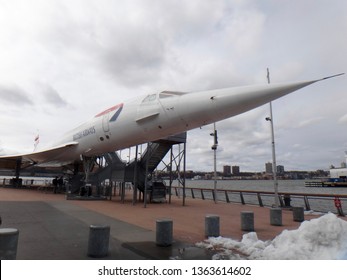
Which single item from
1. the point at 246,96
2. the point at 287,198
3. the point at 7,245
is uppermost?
the point at 246,96

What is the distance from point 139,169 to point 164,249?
11.6 metres

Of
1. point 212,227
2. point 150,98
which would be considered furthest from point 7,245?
point 150,98

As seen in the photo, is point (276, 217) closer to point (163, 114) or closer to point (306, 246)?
point (306, 246)

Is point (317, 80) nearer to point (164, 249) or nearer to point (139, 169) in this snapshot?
point (164, 249)

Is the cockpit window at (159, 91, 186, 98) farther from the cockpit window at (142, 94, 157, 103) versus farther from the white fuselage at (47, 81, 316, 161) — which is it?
the cockpit window at (142, 94, 157, 103)

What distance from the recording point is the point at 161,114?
33.8 feet

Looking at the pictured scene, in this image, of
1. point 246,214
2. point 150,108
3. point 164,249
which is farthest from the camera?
point 150,108

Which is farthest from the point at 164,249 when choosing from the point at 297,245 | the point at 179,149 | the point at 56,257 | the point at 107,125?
the point at 179,149

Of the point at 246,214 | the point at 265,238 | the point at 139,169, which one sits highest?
the point at 139,169

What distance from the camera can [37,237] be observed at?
6395 millimetres

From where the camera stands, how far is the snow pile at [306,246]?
476 cm

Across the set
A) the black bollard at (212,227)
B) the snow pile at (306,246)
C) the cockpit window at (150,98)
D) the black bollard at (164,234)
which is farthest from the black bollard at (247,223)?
the cockpit window at (150,98)

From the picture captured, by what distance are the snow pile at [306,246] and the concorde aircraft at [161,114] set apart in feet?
10.4

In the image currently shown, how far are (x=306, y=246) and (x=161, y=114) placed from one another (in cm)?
669
